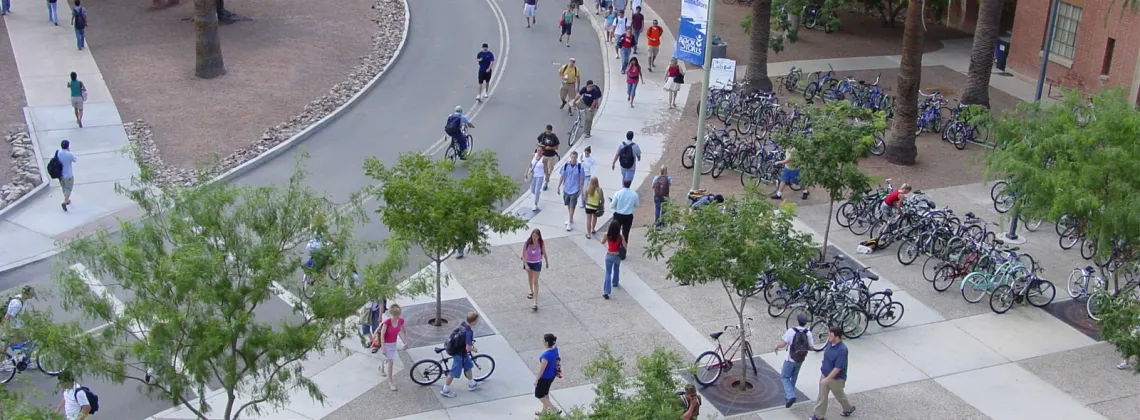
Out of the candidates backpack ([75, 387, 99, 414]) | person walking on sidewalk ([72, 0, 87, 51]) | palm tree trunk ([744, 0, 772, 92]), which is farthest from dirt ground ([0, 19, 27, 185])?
palm tree trunk ([744, 0, 772, 92])

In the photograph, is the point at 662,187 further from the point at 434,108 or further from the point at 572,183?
the point at 434,108

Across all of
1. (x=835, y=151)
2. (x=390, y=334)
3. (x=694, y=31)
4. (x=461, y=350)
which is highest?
(x=694, y=31)

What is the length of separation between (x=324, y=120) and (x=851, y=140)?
1351 cm

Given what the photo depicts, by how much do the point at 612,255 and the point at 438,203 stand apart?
3918mm

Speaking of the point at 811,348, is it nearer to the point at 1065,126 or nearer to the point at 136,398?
the point at 1065,126

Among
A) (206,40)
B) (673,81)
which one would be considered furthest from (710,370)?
(206,40)

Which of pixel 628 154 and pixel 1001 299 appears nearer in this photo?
pixel 1001 299

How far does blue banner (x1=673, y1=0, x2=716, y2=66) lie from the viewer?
74.3 feet

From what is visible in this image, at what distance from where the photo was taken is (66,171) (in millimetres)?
22156

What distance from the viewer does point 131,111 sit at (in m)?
28.2

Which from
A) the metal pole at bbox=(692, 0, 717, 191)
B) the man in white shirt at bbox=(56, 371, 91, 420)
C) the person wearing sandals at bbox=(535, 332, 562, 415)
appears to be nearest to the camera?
the man in white shirt at bbox=(56, 371, 91, 420)

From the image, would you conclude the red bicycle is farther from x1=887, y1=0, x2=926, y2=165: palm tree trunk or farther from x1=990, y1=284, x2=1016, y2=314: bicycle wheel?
x1=887, y1=0, x2=926, y2=165: palm tree trunk

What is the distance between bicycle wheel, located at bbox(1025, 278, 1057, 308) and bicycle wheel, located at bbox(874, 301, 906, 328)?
2.32 metres

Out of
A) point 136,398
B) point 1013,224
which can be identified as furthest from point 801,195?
point 136,398
